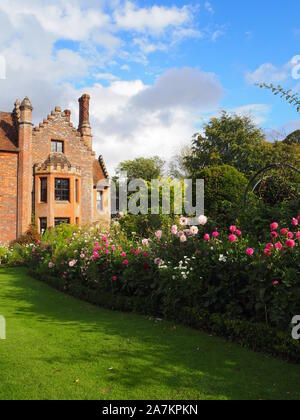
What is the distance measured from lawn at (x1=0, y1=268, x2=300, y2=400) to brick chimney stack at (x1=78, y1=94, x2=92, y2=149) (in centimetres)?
2110

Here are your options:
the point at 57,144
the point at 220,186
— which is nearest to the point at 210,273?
the point at 220,186

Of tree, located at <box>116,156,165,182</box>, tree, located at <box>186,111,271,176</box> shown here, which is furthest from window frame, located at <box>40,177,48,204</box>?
tree, located at <box>116,156,165,182</box>

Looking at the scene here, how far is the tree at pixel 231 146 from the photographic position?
33.2 meters

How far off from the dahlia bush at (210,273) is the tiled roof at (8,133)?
15.8 metres

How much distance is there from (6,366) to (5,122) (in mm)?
22675

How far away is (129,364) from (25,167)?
2036cm

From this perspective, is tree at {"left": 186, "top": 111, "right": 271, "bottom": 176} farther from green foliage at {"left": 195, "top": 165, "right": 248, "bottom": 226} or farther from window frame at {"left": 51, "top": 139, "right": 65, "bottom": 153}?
green foliage at {"left": 195, "top": 165, "right": 248, "bottom": 226}

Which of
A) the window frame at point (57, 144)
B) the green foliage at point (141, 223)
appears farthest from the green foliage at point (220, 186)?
the window frame at point (57, 144)

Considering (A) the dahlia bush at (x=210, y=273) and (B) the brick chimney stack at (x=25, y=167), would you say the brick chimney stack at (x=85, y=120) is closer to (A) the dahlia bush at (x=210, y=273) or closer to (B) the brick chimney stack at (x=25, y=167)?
(B) the brick chimney stack at (x=25, y=167)

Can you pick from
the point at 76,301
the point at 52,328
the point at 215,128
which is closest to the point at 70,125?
the point at 215,128

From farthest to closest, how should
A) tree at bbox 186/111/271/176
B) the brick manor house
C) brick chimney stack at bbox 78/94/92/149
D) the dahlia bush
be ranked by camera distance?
tree at bbox 186/111/271/176
brick chimney stack at bbox 78/94/92/149
the brick manor house
the dahlia bush

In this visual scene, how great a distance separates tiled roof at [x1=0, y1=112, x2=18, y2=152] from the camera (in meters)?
22.8

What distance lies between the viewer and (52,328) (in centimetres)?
635
